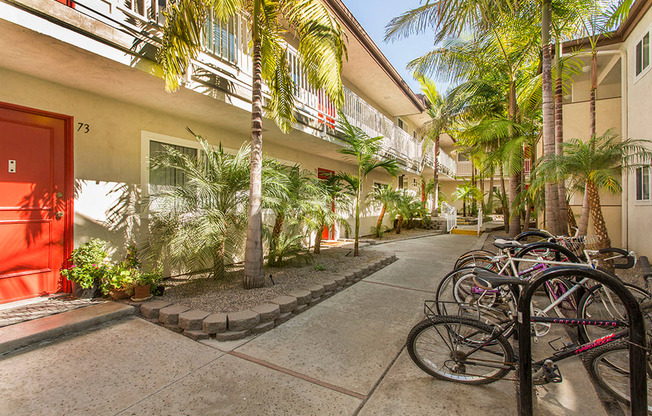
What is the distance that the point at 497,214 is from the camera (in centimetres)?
2473

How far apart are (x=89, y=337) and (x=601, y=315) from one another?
5793mm

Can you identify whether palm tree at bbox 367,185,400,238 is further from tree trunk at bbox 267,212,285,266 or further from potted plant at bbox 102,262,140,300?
potted plant at bbox 102,262,140,300

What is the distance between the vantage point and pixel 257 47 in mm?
4262

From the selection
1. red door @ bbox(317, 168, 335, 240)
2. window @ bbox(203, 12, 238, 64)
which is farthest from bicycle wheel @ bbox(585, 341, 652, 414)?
red door @ bbox(317, 168, 335, 240)

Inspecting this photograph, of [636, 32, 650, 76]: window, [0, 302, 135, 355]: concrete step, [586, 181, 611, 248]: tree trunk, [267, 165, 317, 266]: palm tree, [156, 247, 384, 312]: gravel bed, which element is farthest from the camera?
[636, 32, 650, 76]: window

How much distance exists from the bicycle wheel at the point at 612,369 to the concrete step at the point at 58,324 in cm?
481

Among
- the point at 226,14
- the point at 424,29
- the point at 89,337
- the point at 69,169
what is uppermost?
the point at 424,29

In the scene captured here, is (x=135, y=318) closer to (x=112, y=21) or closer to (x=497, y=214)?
(x=112, y=21)

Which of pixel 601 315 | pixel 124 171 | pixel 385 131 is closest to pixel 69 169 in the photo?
pixel 124 171

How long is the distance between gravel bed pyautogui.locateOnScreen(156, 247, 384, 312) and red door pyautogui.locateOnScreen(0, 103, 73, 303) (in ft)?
5.15

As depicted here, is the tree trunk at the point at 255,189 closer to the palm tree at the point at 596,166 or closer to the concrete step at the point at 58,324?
the concrete step at the point at 58,324

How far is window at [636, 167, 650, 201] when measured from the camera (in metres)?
6.52

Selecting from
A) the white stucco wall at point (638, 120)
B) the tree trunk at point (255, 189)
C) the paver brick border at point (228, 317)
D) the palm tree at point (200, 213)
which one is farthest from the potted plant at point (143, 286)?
the white stucco wall at point (638, 120)

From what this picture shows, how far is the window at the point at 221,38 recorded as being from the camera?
4754mm
